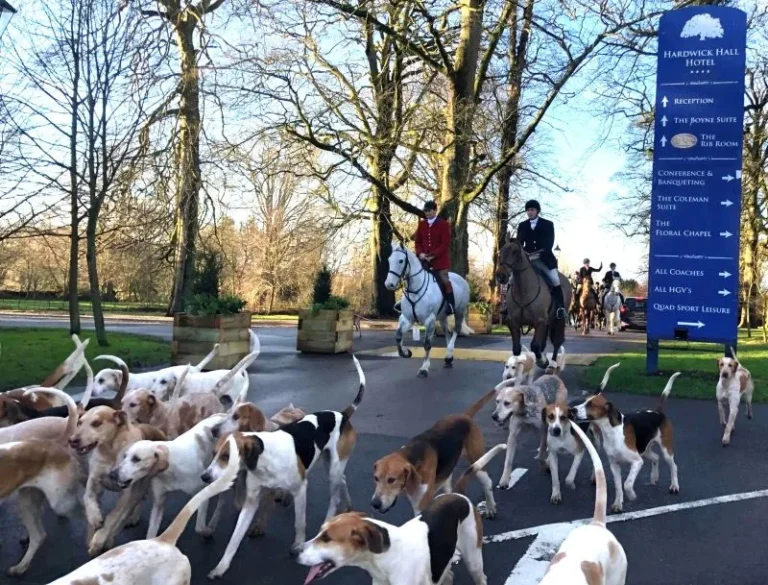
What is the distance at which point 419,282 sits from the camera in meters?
14.3

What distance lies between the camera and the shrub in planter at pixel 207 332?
13430mm

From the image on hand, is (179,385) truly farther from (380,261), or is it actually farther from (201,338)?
(380,261)

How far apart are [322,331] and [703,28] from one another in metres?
9.88

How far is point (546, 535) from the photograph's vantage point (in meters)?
5.39

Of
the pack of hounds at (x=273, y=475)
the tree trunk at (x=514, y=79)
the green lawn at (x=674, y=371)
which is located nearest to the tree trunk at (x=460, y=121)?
the tree trunk at (x=514, y=79)

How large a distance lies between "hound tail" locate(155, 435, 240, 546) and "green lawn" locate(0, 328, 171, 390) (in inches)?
280

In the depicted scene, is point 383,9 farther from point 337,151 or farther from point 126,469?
point 126,469

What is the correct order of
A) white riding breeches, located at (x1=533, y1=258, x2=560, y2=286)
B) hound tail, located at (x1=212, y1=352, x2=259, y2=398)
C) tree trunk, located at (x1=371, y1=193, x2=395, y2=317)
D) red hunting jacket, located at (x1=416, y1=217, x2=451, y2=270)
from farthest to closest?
tree trunk, located at (x1=371, y1=193, x2=395, y2=317)
red hunting jacket, located at (x1=416, y1=217, x2=451, y2=270)
white riding breeches, located at (x1=533, y1=258, x2=560, y2=286)
hound tail, located at (x1=212, y1=352, x2=259, y2=398)

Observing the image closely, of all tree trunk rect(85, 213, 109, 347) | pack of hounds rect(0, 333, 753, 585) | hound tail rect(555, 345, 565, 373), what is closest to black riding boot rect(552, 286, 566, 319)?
hound tail rect(555, 345, 565, 373)

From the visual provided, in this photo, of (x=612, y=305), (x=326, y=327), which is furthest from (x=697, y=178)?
(x=612, y=305)

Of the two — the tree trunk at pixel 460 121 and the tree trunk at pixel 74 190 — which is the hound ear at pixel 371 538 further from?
the tree trunk at pixel 460 121

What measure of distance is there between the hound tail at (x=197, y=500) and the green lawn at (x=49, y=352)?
7119 mm

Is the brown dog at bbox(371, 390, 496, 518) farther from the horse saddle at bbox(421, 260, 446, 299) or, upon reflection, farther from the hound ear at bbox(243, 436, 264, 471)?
the horse saddle at bbox(421, 260, 446, 299)

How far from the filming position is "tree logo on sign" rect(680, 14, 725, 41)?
44.8 feet
